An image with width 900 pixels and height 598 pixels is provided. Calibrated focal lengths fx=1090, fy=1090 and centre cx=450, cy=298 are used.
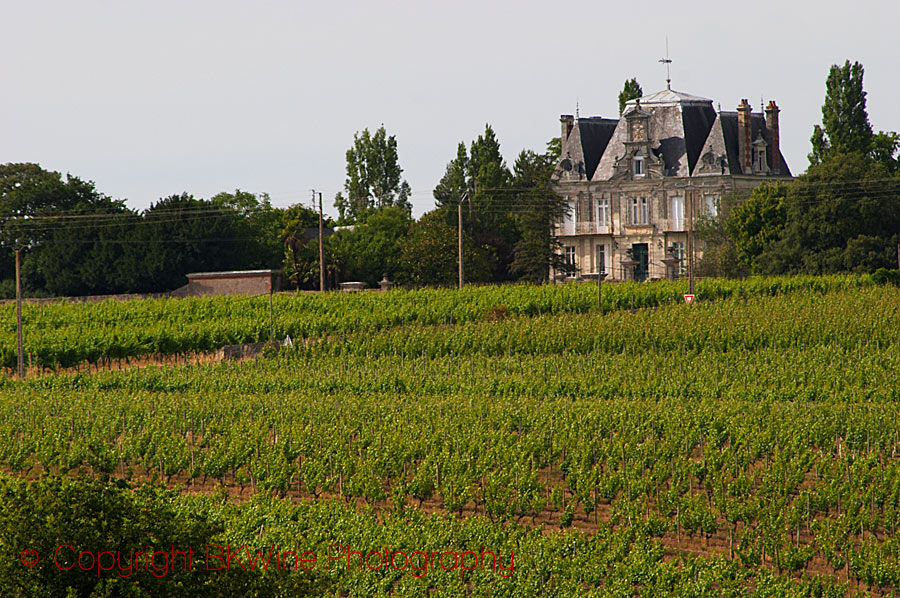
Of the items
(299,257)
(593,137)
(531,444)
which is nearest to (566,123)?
(593,137)

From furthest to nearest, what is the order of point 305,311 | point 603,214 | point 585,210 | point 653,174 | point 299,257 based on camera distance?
point 585,210 → point 603,214 → point 653,174 → point 299,257 → point 305,311

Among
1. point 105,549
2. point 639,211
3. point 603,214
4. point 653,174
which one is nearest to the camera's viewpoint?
point 105,549

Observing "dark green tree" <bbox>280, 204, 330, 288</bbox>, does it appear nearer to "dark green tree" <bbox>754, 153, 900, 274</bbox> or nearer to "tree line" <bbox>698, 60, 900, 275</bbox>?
"tree line" <bbox>698, 60, 900, 275</bbox>

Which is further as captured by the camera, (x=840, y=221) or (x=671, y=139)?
(x=671, y=139)

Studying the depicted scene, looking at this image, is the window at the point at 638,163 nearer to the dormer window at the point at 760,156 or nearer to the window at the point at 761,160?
the dormer window at the point at 760,156

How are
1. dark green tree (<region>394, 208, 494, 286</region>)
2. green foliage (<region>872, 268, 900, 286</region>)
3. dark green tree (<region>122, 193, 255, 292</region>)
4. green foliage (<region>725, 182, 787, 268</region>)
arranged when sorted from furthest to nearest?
dark green tree (<region>122, 193, 255, 292</region>)
dark green tree (<region>394, 208, 494, 286</region>)
green foliage (<region>725, 182, 787, 268</region>)
green foliage (<region>872, 268, 900, 286</region>)

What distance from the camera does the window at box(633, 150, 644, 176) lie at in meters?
66.4

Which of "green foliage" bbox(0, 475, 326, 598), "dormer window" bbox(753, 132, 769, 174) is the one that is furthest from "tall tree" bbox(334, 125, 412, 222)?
"green foliage" bbox(0, 475, 326, 598)

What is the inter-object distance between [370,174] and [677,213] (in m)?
27.4

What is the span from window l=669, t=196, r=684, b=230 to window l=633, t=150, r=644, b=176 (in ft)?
9.30

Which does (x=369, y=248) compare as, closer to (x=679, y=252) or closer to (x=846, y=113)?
(x=679, y=252)

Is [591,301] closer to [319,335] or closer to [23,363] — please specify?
[319,335]

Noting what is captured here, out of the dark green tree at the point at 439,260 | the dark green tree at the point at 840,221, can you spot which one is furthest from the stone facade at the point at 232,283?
the dark green tree at the point at 840,221

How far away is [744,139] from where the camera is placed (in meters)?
64.9
